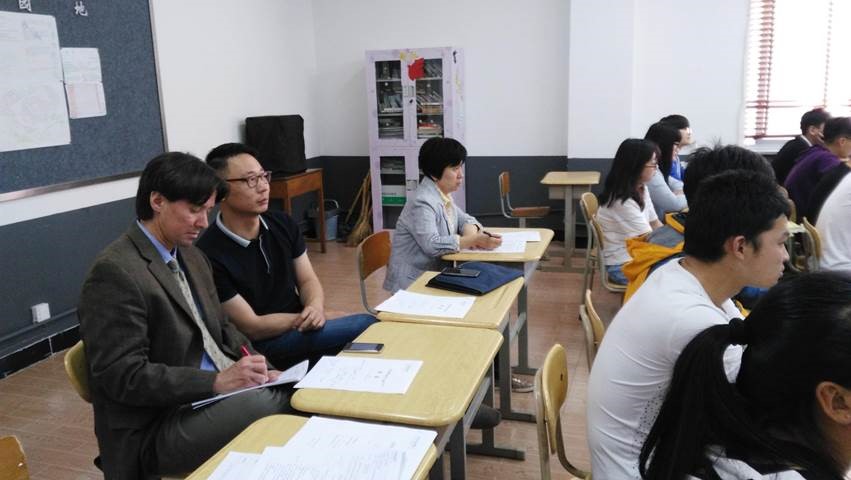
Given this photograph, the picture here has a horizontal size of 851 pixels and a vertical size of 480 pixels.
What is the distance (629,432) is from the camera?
1.33m

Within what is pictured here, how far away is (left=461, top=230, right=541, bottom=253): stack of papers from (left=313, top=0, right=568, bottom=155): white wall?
3.21m

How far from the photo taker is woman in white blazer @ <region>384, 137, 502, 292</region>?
2.94m

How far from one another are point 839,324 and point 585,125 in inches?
206

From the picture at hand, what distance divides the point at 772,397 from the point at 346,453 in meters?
0.76

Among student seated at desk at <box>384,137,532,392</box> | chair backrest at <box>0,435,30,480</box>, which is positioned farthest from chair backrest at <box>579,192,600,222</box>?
chair backrest at <box>0,435,30,480</box>

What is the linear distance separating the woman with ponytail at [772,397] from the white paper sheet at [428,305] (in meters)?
1.05

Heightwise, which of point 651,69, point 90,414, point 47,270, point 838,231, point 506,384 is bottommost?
point 90,414

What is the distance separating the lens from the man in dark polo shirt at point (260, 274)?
7.39 ft

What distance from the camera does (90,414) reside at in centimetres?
304

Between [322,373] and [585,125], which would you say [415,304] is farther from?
[585,125]

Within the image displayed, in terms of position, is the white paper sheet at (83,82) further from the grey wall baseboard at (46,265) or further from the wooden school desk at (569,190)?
the wooden school desk at (569,190)

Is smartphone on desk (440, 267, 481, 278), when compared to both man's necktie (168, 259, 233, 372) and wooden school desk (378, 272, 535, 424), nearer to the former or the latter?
wooden school desk (378, 272, 535, 424)

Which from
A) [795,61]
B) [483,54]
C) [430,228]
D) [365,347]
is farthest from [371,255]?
[795,61]

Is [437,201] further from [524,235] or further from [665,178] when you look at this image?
[665,178]
